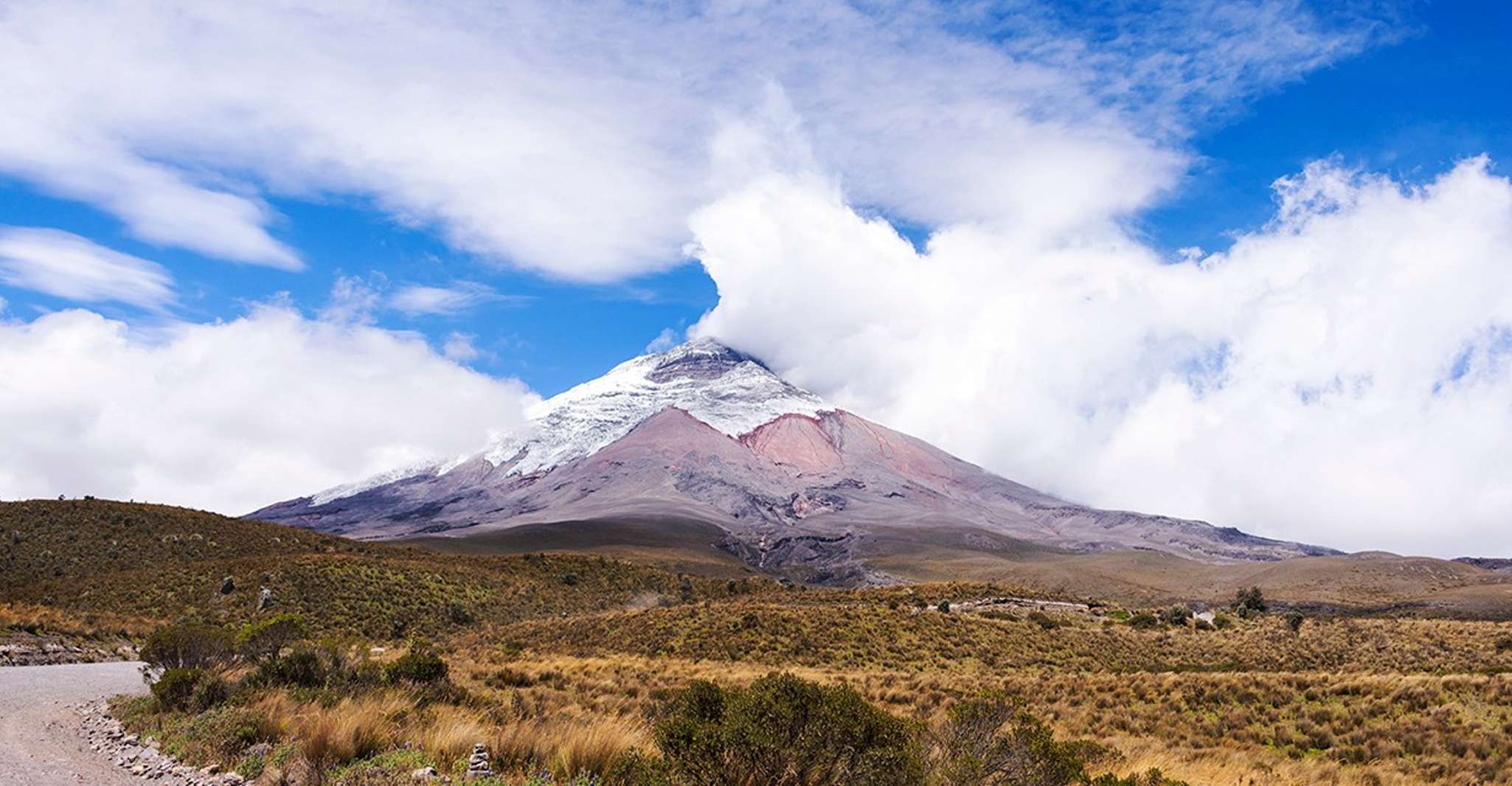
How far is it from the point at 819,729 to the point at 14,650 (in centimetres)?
2707

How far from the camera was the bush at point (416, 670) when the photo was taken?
15.3 m

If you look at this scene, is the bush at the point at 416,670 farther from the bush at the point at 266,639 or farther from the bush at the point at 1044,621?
the bush at the point at 1044,621

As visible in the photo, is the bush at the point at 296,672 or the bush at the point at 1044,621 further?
the bush at the point at 1044,621

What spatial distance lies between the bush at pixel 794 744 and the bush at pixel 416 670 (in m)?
9.24

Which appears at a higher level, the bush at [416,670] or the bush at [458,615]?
the bush at [416,670]

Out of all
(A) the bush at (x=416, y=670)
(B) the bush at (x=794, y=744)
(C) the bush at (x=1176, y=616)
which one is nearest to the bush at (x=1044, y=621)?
(C) the bush at (x=1176, y=616)

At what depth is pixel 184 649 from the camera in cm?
1723

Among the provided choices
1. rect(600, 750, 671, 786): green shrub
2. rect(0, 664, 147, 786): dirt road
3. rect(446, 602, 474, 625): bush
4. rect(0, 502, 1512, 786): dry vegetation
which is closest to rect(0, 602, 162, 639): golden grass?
rect(0, 502, 1512, 786): dry vegetation

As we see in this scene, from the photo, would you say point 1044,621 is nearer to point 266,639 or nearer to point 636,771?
point 266,639

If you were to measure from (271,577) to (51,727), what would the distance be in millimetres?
35260

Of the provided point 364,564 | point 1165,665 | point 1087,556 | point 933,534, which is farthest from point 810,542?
point 1165,665

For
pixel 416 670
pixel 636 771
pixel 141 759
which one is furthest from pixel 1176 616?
pixel 141 759

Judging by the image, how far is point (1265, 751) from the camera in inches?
600

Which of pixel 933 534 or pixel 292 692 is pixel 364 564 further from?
pixel 933 534
